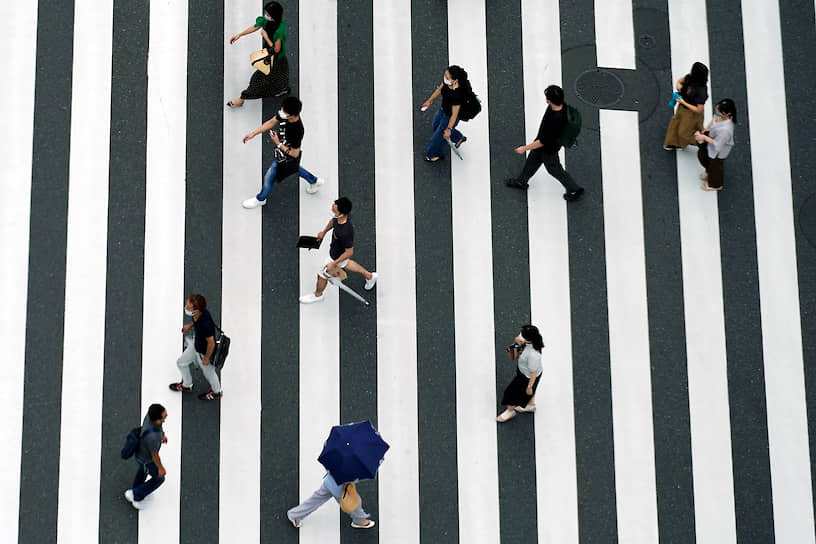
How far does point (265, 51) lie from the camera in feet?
43.8

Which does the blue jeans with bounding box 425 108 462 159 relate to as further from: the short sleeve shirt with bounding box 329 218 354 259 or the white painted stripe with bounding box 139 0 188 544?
the white painted stripe with bounding box 139 0 188 544

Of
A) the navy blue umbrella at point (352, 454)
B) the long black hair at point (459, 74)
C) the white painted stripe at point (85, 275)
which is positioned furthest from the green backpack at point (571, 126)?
the white painted stripe at point (85, 275)

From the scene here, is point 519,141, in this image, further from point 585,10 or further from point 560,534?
point 560,534

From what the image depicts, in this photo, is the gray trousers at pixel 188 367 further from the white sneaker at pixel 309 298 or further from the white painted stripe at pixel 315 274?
the white sneaker at pixel 309 298

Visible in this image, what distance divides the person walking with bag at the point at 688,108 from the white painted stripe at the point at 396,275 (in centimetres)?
316

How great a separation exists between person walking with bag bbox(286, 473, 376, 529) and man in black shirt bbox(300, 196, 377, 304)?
2175mm

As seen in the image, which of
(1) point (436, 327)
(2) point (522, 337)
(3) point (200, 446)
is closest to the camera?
(2) point (522, 337)

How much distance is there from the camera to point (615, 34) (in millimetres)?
14562

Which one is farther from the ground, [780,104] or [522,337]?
[780,104]

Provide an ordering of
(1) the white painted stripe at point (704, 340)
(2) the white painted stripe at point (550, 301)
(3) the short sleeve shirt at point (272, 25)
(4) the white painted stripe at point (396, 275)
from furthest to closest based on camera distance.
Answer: (3) the short sleeve shirt at point (272, 25) < (1) the white painted stripe at point (704, 340) < (2) the white painted stripe at point (550, 301) < (4) the white painted stripe at point (396, 275)

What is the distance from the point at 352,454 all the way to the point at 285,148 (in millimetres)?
3579

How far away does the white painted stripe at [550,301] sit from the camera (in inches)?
490

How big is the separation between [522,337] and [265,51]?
4659 mm

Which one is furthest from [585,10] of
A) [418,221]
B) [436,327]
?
[436,327]
